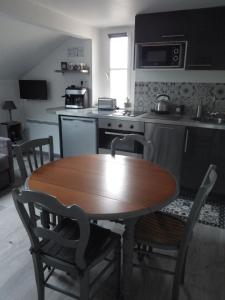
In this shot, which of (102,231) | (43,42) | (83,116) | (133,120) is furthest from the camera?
(43,42)

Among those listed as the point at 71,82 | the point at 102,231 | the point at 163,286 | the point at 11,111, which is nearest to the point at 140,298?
the point at 163,286

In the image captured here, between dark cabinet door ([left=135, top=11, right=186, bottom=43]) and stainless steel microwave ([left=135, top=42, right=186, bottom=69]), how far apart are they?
73 mm

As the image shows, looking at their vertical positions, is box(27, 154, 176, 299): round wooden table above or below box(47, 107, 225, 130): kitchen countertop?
below

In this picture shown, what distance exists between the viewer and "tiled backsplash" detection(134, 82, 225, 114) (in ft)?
10.4

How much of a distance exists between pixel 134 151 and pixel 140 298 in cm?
189

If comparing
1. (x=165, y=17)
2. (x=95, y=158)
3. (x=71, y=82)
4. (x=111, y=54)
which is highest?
(x=165, y=17)

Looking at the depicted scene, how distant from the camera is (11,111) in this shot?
446cm

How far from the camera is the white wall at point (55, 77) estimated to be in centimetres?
388

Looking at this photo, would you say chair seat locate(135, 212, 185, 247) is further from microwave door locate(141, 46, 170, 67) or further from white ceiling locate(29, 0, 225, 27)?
white ceiling locate(29, 0, 225, 27)

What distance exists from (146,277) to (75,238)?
0.70 m

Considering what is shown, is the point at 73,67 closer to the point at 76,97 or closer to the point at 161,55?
the point at 76,97

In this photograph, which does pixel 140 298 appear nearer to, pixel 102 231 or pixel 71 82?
pixel 102 231

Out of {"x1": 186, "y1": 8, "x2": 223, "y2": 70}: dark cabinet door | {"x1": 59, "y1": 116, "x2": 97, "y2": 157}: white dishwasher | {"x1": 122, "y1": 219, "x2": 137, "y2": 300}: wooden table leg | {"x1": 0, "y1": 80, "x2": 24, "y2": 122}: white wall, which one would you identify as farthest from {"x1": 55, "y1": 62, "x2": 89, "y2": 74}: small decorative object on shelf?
{"x1": 122, "y1": 219, "x2": 137, "y2": 300}: wooden table leg

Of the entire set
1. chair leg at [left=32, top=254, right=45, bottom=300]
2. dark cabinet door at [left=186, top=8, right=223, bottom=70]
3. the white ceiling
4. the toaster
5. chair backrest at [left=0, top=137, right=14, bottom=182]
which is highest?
the white ceiling
